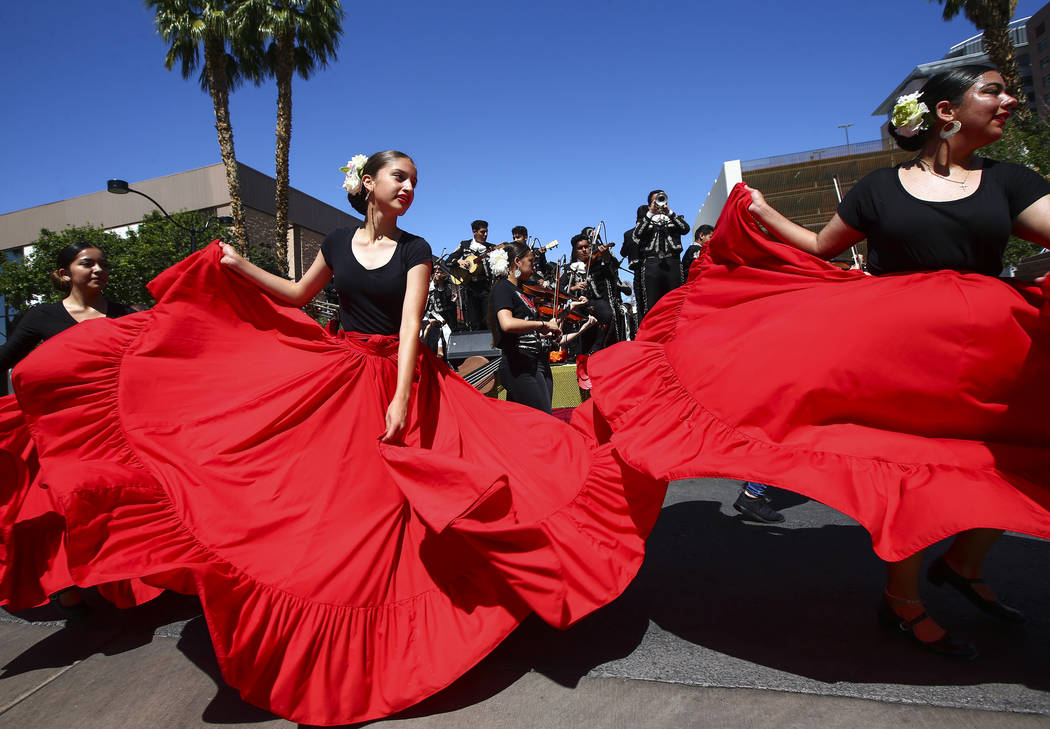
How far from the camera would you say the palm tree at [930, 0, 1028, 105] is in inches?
578

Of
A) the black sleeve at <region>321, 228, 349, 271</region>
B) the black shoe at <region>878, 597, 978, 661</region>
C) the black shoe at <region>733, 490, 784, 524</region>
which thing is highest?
the black sleeve at <region>321, 228, 349, 271</region>

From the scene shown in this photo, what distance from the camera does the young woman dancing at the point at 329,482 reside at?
1.90 metres

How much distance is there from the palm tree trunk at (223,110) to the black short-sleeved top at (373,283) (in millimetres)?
15928

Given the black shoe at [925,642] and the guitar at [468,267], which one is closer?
the black shoe at [925,642]

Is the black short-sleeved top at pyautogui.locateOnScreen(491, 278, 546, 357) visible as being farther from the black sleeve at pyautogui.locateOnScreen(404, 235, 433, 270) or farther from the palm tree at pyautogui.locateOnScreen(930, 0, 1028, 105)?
the palm tree at pyautogui.locateOnScreen(930, 0, 1028, 105)

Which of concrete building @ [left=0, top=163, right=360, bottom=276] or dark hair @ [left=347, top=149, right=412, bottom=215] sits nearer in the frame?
dark hair @ [left=347, top=149, right=412, bottom=215]

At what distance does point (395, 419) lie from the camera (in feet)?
7.34

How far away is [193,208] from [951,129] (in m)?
40.9

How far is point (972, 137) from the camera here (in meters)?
2.24

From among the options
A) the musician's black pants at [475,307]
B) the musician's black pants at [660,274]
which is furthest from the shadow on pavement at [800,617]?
the musician's black pants at [475,307]

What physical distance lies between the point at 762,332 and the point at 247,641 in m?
1.93

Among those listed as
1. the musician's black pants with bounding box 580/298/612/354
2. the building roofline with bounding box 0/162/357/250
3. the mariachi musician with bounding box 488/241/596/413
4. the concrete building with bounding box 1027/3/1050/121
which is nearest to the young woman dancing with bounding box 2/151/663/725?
the mariachi musician with bounding box 488/241/596/413

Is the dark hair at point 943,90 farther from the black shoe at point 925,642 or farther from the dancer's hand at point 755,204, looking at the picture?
the black shoe at point 925,642

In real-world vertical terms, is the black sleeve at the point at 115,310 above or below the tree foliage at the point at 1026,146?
below
